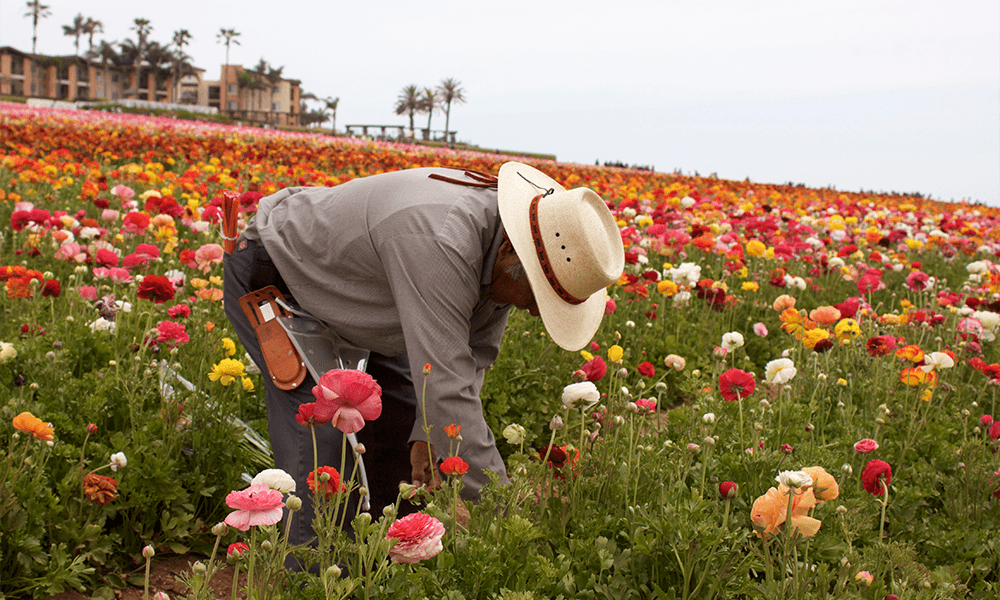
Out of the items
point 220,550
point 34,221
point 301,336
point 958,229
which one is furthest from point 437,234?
point 958,229

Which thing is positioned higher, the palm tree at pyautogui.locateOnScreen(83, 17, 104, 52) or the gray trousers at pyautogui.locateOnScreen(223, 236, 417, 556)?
the palm tree at pyautogui.locateOnScreen(83, 17, 104, 52)

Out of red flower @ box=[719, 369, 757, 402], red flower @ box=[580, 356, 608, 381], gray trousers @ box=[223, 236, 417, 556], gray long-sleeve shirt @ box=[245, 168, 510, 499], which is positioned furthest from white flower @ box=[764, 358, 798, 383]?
gray trousers @ box=[223, 236, 417, 556]

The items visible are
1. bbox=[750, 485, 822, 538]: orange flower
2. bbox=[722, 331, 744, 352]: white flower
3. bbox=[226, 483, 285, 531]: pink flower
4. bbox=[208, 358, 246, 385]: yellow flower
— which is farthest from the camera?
bbox=[722, 331, 744, 352]: white flower

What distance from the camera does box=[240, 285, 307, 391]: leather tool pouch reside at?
253cm

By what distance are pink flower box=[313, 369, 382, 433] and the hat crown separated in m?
0.85

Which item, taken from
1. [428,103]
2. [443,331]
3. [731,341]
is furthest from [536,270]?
[428,103]

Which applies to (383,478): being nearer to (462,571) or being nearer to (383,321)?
(383,321)

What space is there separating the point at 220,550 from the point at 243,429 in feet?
1.52

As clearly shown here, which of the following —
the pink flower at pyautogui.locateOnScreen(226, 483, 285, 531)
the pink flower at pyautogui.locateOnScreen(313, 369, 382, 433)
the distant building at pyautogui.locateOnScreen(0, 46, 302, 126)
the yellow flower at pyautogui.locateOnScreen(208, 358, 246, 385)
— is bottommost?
the yellow flower at pyautogui.locateOnScreen(208, 358, 246, 385)

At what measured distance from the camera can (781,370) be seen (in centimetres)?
263

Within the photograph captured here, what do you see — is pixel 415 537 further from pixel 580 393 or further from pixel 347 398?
pixel 580 393

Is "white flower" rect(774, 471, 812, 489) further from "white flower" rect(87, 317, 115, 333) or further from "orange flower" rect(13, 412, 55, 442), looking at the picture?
"white flower" rect(87, 317, 115, 333)

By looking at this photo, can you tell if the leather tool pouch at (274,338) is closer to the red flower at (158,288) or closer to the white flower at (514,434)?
the red flower at (158,288)

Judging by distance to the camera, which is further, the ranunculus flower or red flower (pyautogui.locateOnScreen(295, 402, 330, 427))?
the ranunculus flower
